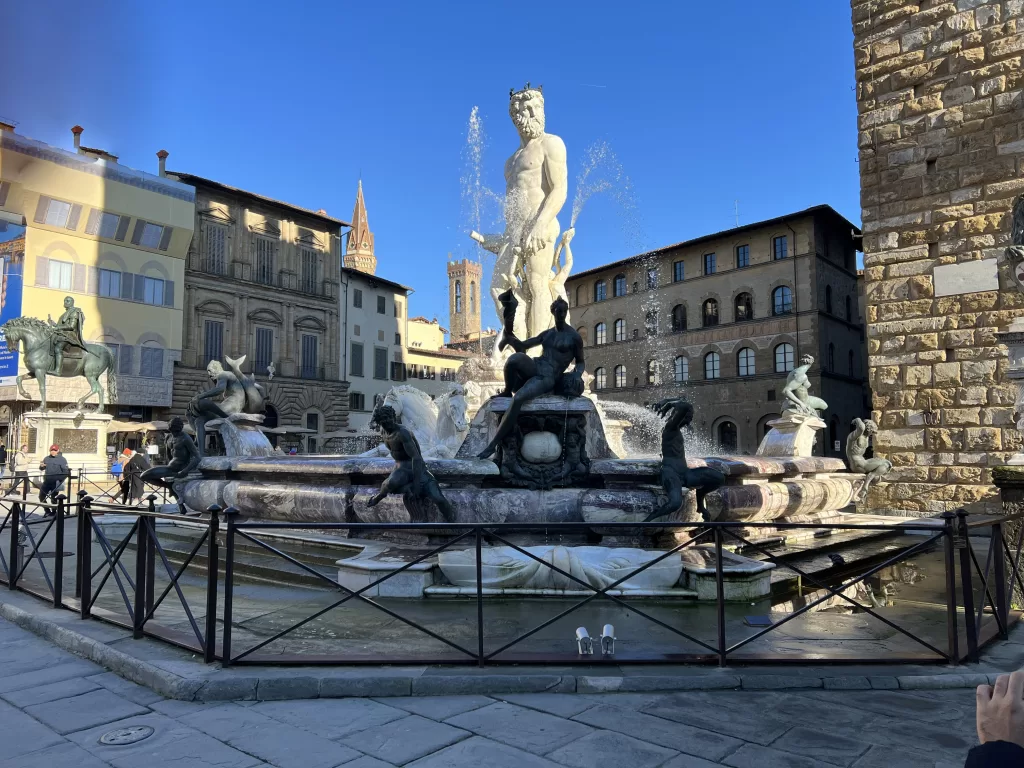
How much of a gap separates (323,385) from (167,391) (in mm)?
9855

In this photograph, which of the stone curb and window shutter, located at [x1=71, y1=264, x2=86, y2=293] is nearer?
the stone curb

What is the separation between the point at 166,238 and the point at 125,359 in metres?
6.78

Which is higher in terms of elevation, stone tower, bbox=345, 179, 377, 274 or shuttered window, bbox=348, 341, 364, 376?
stone tower, bbox=345, 179, 377, 274

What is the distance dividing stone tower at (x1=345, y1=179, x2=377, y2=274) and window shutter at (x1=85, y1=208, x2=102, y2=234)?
50.2m

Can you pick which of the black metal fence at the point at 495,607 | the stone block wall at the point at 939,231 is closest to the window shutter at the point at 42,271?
the black metal fence at the point at 495,607

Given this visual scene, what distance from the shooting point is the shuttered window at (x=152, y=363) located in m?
35.7

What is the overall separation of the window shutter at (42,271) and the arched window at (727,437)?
111 ft

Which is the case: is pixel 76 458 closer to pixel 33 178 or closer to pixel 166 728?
pixel 166 728

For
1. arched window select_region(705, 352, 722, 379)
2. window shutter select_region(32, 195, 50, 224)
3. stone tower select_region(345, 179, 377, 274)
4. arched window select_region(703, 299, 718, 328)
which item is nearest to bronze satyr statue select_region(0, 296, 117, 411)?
window shutter select_region(32, 195, 50, 224)

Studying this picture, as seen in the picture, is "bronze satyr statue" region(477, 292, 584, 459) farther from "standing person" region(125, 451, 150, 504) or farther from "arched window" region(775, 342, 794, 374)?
"arched window" region(775, 342, 794, 374)

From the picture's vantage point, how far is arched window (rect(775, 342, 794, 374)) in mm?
38625

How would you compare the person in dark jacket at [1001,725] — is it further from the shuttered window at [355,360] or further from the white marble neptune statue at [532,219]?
the shuttered window at [355,360]

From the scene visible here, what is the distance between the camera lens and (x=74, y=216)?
111 feet

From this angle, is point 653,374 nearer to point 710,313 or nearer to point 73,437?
point 710,313
